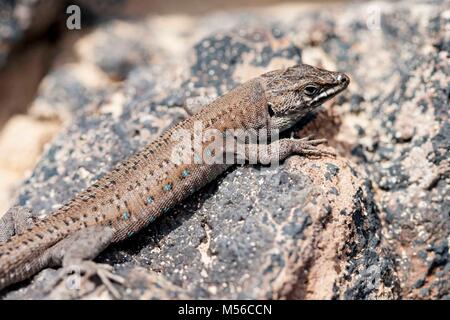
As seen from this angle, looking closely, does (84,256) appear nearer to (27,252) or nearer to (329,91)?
(27,252)

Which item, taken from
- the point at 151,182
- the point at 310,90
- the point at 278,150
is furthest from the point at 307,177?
the point at 151,182

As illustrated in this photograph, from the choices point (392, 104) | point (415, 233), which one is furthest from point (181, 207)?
point (392, 104)

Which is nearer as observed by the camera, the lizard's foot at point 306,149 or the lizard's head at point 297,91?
the lizard's foot at point 306,149

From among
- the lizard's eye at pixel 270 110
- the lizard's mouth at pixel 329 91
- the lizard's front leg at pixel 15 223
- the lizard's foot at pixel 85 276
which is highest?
the lizard's mouth at pixel 329 91

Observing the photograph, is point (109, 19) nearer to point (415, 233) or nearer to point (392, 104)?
point (392, 104)

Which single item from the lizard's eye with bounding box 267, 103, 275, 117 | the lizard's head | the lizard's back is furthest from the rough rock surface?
the lizard's eye with bounding box 267, 103, 275, 117

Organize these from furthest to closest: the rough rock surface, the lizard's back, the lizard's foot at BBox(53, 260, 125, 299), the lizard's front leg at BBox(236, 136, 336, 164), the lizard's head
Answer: the lizard's head < the lizard's front leg at BBox(236, 136, 336, 164) < the lizard's back < the rough rock surface < the lizard's foot at BBox(53, 260, 125, 299)

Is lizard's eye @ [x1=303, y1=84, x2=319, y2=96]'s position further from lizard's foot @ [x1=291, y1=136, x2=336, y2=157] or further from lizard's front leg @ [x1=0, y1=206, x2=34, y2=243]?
lizard's front leg @ [x1=0, y1=206, x2=34, y2=243]

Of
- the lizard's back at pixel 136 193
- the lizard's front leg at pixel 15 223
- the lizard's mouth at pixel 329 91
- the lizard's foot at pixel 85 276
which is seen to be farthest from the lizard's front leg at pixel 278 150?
the lizard's front leg at pixel 15 223

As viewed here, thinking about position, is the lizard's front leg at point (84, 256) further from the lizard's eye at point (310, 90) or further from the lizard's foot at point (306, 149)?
the lizard's eye at point (310, 90)
